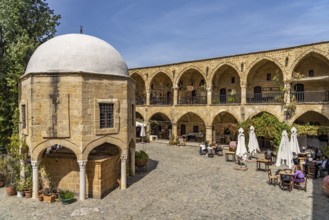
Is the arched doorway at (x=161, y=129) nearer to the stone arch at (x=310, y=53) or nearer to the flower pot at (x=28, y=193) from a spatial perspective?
the stone arch at (x=310, y=53)

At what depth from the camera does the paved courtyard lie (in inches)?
357

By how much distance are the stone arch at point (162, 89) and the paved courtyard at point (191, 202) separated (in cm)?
1735

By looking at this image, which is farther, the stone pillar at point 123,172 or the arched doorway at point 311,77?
the arched doorway at point 311,77

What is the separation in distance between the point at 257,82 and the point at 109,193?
734 inches

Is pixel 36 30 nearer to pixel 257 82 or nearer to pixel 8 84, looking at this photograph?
pixel 8 84

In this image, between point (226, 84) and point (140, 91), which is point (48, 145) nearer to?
point (226, 84)

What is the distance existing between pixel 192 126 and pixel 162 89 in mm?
6148

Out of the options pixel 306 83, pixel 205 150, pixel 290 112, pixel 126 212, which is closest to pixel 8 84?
pixel 126 212

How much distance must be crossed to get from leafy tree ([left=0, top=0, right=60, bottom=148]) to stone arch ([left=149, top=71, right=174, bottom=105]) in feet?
56.0

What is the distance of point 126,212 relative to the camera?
9.29m

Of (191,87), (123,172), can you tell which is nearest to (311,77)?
(191,87)

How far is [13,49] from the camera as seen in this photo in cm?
1404

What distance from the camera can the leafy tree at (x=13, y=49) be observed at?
1403cm

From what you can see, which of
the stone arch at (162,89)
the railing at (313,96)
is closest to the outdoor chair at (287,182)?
the railing at (313,96)
